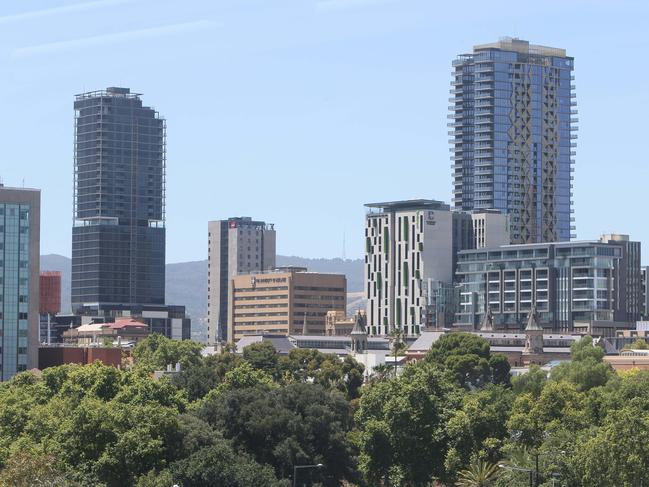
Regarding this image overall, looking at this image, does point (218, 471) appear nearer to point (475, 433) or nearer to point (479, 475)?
point (479, 475)

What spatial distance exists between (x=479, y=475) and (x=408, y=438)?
41.5 feet

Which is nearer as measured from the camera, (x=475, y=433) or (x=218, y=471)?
(x=218, y=471)

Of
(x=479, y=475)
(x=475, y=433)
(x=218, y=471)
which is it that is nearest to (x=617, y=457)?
(x=479, y=475)

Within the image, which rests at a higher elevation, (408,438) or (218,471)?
(408,438)

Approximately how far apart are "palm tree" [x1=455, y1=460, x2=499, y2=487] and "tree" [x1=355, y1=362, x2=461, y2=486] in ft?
20.5

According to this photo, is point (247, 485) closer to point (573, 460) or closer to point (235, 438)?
point (235, 438)

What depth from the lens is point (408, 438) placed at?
545 ft

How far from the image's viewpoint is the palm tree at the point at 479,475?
154750 millimetres

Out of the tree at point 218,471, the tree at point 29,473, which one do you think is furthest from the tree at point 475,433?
the tree at point 29,473

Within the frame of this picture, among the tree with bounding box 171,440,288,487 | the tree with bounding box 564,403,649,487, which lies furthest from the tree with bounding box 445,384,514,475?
the tree with bounding box 171,440,288,487

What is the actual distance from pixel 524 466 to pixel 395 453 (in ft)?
73.6

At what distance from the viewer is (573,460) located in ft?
470

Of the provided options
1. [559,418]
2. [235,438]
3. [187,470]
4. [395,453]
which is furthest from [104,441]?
[559,418]

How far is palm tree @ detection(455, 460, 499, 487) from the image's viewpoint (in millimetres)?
154750
